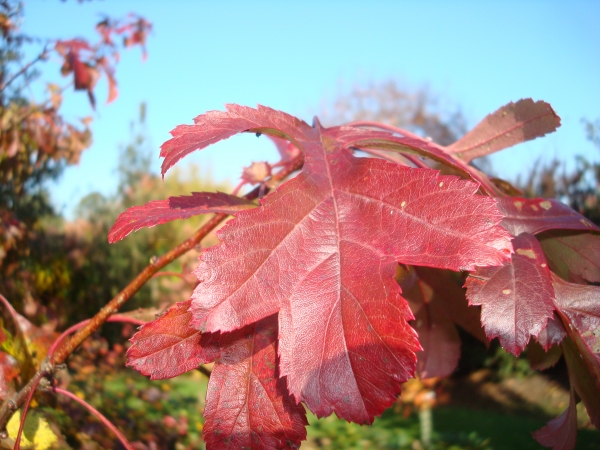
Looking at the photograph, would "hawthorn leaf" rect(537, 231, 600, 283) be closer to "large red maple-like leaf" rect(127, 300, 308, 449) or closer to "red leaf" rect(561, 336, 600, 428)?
"red leaf" rect(561, 336, 600, 428)

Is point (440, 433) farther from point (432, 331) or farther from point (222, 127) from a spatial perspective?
point (222, 127)

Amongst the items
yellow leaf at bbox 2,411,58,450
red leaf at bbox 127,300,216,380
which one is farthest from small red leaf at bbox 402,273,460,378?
yellow leaf at bbox 2,411,58,450

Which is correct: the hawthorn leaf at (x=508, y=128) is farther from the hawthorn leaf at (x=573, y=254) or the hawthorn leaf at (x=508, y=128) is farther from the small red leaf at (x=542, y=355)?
the small red leaf at (x=542, y=355)

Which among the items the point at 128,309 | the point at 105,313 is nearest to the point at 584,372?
the point at 105,313

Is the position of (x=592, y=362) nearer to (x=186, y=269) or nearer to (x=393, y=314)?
(x=393, y=314)

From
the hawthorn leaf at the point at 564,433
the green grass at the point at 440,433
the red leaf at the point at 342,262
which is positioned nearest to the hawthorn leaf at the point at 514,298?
the red leaf at the point at 342,262

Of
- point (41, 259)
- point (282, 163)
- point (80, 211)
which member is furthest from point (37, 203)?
point (282, 163)
